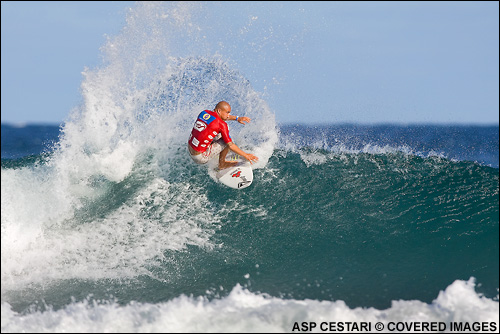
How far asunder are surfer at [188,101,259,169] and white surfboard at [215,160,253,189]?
0.31 meters

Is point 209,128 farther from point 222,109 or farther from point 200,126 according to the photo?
point 222,109

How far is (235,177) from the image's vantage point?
872cm

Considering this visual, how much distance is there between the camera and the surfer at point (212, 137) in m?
7.93

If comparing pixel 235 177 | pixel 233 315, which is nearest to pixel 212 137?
pixel 235 177

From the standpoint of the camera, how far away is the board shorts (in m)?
8.34

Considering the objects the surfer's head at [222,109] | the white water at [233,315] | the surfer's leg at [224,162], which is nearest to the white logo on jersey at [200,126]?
the surfer's head at [222,109]

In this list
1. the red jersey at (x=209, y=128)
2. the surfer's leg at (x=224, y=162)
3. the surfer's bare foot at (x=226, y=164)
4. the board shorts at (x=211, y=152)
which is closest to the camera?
the red jersey at (x=209, y=128)

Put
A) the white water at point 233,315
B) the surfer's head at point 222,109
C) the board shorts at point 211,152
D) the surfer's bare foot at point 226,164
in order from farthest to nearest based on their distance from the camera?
1. the surfer's bare foot at point 226,164
2. the board shorts at point 211,152
3. the surfer's head at point 222,109
4. the white water at point 233,315

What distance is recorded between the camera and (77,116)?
30.3 ft

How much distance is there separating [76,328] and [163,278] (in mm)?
1697

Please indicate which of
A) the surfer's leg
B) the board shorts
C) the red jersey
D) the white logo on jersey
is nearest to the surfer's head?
the red jersey

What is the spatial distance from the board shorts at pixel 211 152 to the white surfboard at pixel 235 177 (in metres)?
0.40

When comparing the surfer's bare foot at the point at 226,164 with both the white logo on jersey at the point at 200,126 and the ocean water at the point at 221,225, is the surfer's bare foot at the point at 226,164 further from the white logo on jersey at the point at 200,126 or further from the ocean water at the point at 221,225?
the white logo on jersey at the point at 200,126

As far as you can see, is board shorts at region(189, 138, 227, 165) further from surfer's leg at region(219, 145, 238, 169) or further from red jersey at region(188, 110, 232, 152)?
red jersey at region(188, 110, 232, 152)
